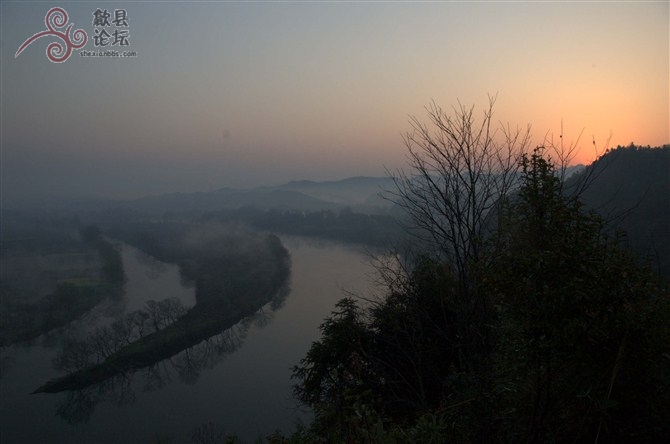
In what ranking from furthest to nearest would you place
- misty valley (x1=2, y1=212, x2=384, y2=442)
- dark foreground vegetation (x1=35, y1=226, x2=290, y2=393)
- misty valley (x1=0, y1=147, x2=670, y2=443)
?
dark foreground vegetation (x1=35, y1=226, x2=290, y2=393)
misty valley (x1=2, y1=212, x2=384, y2=442)
misty valley (x1=0, y1=147, x2=670, y2=443)

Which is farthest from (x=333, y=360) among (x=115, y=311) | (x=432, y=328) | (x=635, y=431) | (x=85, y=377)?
(x=115, y=311)

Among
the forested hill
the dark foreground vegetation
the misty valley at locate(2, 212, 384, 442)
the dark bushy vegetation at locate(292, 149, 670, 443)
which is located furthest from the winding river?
the forested hill

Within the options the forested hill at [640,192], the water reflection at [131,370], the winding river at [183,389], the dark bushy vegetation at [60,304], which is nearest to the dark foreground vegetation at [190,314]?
the water reflection at [131,370]

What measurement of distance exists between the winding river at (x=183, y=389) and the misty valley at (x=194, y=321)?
0.13ft

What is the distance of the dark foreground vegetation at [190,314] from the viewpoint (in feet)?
38.1

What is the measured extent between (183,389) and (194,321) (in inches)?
174

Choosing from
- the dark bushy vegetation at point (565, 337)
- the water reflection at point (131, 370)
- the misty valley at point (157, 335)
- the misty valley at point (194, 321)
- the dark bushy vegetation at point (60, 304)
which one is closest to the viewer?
the dark bushy vegetation at point (565, 337)

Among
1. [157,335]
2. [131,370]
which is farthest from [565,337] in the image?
[157,335]

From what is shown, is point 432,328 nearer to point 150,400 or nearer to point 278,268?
point 150,400

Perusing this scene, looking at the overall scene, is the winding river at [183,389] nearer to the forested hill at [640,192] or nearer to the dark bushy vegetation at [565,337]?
the dark bushy vegetation at [565,337]

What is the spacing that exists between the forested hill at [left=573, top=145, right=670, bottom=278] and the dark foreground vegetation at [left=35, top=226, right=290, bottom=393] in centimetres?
1211

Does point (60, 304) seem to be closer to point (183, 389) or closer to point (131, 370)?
point (131, 370)

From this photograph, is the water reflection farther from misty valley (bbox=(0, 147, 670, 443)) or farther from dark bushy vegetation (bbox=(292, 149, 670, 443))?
dark bushy vegetation (bbox=(292, 149, 670, 443))

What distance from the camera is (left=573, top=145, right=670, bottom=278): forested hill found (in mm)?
8891
